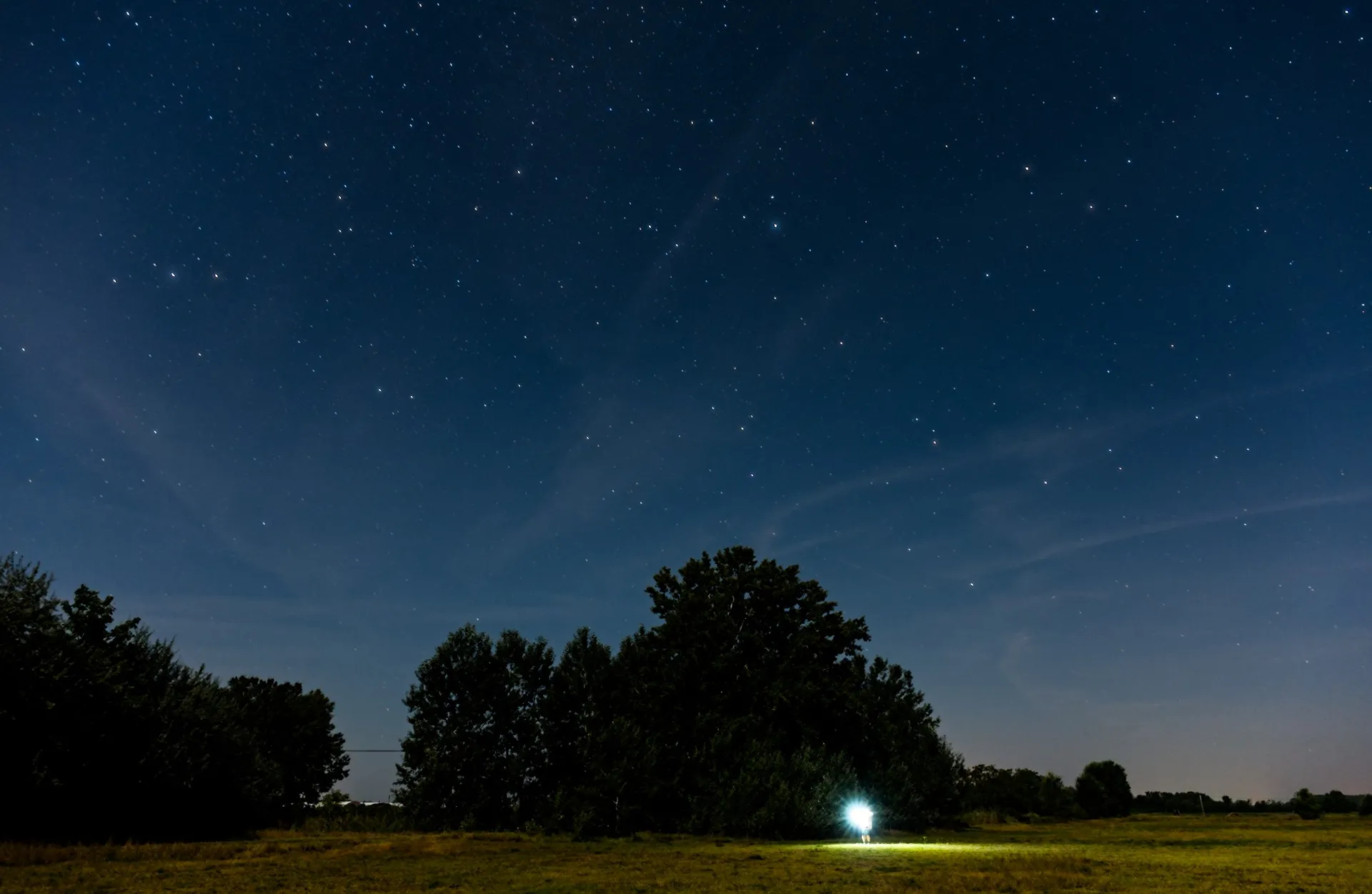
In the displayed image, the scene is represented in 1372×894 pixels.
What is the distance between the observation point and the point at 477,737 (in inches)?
2431

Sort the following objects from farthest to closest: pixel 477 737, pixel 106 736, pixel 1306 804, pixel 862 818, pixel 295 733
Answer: pixel 295 733, pixel 1306 804, pixel 477 737, pixel 862 818, pixel 106 736

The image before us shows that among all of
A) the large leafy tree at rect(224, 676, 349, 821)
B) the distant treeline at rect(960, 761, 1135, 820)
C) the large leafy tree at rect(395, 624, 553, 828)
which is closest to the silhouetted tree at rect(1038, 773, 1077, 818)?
the distant treeline at rect(960, 761, 1135, 820)

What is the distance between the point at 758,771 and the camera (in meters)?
45.2

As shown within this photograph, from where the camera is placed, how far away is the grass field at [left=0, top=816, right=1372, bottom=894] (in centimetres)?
1662

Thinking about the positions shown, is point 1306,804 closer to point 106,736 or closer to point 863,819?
point 863,819

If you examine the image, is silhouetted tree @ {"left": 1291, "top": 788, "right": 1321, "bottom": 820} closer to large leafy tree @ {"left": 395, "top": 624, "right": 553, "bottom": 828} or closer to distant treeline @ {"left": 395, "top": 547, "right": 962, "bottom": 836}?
distant treeline @ {"left": 395, "top": 547, "right": 962, "bottom": 836}

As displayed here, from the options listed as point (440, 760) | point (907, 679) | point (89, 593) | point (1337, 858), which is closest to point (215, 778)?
point (89, 593)

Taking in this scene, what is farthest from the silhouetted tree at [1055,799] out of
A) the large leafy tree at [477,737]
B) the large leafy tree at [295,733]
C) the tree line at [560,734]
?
the large leafy tree at [295,733]

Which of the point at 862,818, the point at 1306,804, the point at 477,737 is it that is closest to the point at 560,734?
the point at 477,737

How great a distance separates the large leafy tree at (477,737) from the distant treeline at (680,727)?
0.11m

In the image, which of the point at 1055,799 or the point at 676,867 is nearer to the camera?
the point at 676,867

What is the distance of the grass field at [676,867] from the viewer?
1662 cm

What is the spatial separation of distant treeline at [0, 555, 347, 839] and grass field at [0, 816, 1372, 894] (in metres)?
7.52

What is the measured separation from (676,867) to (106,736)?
97.0 ft
